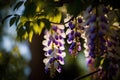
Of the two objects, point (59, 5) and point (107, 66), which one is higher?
point (59, 5)

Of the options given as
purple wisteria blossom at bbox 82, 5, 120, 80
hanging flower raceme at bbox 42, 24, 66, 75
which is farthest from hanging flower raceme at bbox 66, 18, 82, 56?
purple wisteria blossom at bbox 82, 5, 120, 80

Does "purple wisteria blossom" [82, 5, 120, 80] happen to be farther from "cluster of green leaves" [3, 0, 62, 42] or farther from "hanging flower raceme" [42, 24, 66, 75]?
"hanging flower raceme" [42, 24, 66, 75]

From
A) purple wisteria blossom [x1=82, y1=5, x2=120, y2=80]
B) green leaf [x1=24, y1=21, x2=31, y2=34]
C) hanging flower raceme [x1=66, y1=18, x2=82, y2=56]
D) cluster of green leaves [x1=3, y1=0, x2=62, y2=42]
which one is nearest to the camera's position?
purple wisteria blossom [x1=82, y1=5, x2=120, y2=80]

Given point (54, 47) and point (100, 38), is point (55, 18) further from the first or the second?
point (100, 38)

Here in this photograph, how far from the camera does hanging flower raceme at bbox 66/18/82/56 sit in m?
3.93

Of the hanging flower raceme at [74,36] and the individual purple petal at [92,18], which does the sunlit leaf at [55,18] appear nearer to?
the hanging flower raceme at [74,36]

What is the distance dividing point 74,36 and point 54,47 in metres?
0.25

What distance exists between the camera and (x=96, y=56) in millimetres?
3488

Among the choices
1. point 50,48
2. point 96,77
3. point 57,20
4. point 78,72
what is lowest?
point 78,72

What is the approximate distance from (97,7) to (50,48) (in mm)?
846

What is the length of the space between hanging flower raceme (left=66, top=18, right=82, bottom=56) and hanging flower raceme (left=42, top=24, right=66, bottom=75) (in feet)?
0.36

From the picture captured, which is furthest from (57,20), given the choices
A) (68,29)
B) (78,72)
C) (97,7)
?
(78,72)

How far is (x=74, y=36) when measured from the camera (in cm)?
396

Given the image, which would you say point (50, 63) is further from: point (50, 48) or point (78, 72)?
point (78, 72)
